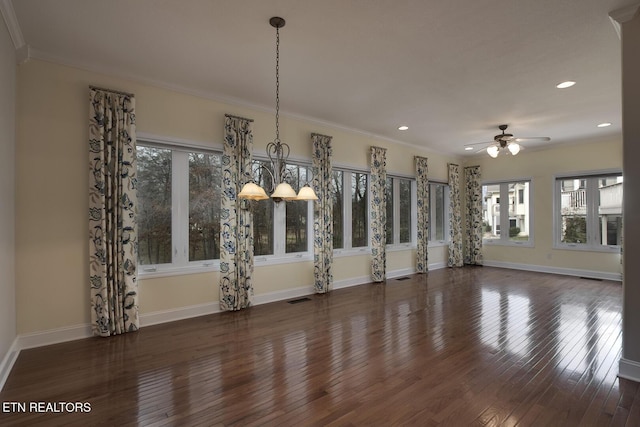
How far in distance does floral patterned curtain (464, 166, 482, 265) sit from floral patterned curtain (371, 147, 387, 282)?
3754 millimetres

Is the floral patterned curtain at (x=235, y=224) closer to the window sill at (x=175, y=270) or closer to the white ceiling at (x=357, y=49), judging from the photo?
the window sill at (x=175, y=270)

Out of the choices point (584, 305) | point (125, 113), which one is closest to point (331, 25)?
point (125, 113)

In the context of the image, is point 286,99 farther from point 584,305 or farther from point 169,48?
point 584,305

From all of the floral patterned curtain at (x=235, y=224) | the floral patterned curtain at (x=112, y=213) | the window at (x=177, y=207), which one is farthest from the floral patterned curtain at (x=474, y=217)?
the floral patterned curtain at (x=112, y=213)

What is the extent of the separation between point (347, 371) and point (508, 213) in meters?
7.76

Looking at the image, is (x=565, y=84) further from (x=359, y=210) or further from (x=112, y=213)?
(x=112, y=213)

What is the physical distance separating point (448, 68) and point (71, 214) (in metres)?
4.69

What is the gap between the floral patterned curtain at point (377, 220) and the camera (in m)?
6.49

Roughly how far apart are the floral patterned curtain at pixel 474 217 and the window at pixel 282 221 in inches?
217

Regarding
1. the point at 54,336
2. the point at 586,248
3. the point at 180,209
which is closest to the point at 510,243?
the point at 586,248

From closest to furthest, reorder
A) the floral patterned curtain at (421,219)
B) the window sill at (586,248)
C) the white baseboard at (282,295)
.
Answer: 1. the white baseboard at (282,295)
2. the window sill at (586,248)
3. the floral patterned curtain at (421,219)

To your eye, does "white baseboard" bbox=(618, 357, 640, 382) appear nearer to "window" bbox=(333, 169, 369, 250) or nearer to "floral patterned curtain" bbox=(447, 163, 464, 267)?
"window" bbox=(333, 169, 369, 250)

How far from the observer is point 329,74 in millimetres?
3818

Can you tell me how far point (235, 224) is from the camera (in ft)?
14.9
